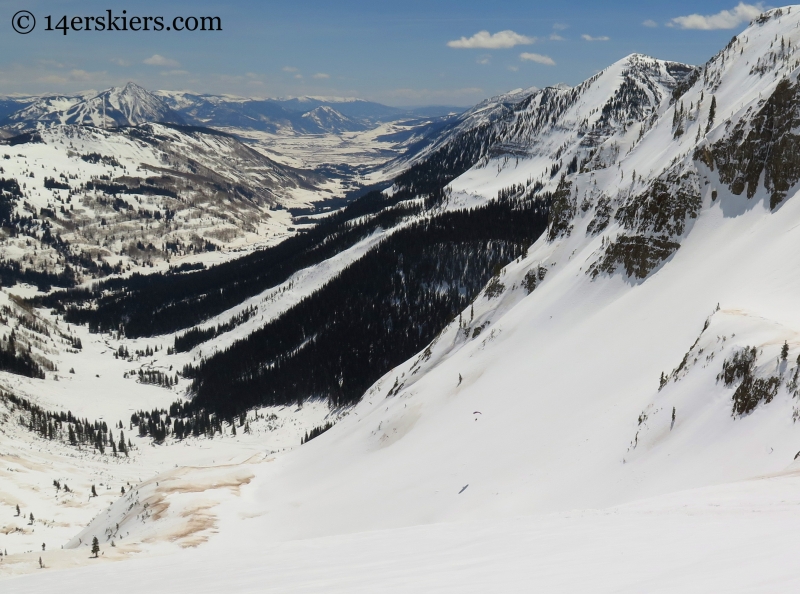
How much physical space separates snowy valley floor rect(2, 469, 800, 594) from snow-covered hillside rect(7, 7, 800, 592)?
10cm

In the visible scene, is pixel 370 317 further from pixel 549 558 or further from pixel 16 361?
pixel 549 558

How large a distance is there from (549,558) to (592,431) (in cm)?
2008

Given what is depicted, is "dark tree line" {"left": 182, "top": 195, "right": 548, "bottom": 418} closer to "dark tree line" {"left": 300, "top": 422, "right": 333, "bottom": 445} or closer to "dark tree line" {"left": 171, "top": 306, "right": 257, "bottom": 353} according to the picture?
"dark tree line" {"left": 300, "top": 422, "right": 333, "bottom": 445}

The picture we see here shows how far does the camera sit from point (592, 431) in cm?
3159

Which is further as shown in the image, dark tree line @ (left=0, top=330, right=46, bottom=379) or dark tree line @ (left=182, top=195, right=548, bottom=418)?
dark tree line @ (left=0, top=330, right=46, bottom=379)

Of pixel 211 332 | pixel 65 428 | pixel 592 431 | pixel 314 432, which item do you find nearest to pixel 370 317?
pixel 314 432

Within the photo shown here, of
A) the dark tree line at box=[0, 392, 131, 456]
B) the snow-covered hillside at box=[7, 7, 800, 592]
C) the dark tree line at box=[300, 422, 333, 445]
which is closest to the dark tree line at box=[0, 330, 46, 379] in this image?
the dark tree line at box=[0, 392, 131, 456]

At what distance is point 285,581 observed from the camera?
15352 mm

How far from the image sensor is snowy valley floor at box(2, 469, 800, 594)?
34.8 ft

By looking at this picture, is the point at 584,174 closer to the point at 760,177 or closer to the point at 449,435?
the point at 760,177

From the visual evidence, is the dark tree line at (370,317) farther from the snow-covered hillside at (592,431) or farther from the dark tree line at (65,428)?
the snow-covered hillside at (592,431)

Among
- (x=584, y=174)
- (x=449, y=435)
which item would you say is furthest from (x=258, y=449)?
(x=584, y=174)

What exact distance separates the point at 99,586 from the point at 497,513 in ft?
60.0

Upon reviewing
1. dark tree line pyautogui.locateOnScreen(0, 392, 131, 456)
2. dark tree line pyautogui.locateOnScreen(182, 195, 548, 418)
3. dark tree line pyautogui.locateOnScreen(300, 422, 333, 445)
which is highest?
dark tree line pyautogui.locateOnScreen(182, 195, 548, 418)
